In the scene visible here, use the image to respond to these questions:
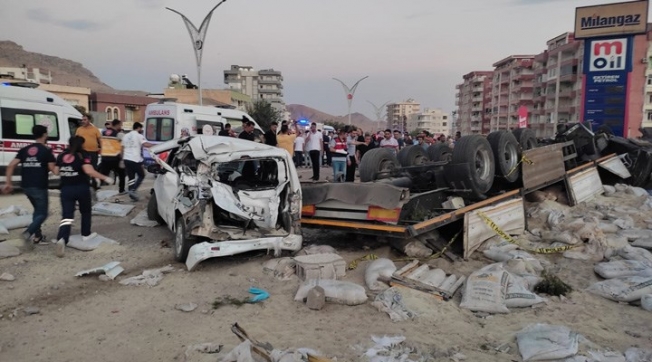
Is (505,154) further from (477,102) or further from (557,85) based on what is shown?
(477,102)

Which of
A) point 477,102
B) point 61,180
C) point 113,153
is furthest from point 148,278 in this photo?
point 477,102

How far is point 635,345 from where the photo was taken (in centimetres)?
408

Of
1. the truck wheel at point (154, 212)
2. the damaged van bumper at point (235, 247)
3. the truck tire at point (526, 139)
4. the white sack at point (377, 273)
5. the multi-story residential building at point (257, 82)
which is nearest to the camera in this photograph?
the white sack at point (377, 273)

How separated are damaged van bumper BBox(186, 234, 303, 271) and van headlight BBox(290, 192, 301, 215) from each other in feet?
1.00

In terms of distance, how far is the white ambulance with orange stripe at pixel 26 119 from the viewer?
11.2 metres

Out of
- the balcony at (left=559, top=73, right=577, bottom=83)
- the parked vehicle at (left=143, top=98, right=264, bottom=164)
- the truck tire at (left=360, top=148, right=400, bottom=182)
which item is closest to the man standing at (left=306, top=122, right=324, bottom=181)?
the parked vehicle at (left=143, top=98, right=264, bottom=164)

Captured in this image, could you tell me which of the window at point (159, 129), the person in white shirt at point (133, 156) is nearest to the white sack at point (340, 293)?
the person in white shirt at point (133, 156)

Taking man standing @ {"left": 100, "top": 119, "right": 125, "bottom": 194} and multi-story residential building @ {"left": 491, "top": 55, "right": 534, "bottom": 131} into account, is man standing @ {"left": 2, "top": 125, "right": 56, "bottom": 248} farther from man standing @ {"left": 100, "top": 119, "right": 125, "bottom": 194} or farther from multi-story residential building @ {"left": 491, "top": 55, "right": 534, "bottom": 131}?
multi-story residential building @ {"left": 491, "top": 55, "right": 534, "bottom": 131}

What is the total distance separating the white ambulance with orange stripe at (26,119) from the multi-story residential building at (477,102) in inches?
4115

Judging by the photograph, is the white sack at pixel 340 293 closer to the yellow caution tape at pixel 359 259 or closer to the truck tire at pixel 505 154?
the yellow caution tape at pixel 359 259

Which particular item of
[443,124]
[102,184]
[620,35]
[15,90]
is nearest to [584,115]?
[620,35]

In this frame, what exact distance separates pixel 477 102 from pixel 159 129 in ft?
370

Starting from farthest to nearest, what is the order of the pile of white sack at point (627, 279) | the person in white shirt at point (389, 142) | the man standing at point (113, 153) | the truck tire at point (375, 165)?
the person in white shirt at point (389, 142)
the man standing at point (113, 153)
the truck tire at point (375, 165)
the pile of white sack at point (627, 279)

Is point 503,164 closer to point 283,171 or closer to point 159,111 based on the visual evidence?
point 283,171
